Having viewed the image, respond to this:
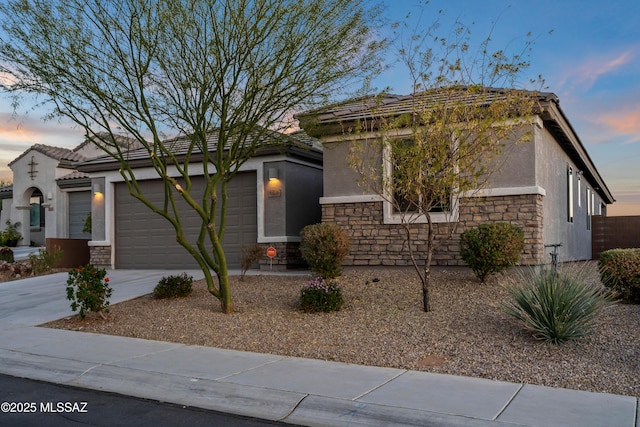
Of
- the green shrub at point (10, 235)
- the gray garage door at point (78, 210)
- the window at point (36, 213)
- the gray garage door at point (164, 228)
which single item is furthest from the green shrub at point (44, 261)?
the window at point (36, 213)

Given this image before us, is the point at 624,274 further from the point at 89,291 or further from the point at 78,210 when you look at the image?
the point at 78,210

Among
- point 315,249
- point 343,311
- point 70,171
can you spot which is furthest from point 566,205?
point 70,171

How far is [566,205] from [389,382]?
12.1 metres

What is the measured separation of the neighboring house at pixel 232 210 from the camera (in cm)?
1527

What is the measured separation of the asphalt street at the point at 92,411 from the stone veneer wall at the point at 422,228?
24.3 feet

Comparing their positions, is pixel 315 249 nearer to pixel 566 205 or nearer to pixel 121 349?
pixel 121 349

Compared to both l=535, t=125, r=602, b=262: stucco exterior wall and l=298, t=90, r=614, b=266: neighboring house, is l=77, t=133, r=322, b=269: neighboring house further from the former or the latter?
l=535, t=125, r=602, b=262: stucco exterior wall

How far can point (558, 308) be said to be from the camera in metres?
7.16

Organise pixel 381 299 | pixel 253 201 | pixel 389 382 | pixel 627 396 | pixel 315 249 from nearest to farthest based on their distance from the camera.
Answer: pixel 627 396, pixel 389 382, pixel 381 299, pixel 315 249, pixel 253 201

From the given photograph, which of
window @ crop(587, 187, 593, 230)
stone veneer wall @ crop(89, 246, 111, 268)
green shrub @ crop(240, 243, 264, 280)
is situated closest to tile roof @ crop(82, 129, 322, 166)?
green shrub @ crop(240, 243, 264, 280)

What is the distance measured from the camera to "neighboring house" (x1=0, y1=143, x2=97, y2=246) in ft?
81.9

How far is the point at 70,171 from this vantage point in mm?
26406

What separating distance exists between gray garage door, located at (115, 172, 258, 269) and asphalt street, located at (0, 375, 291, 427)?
32.5 ft

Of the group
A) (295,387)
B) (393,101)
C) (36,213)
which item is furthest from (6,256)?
(295,387)
